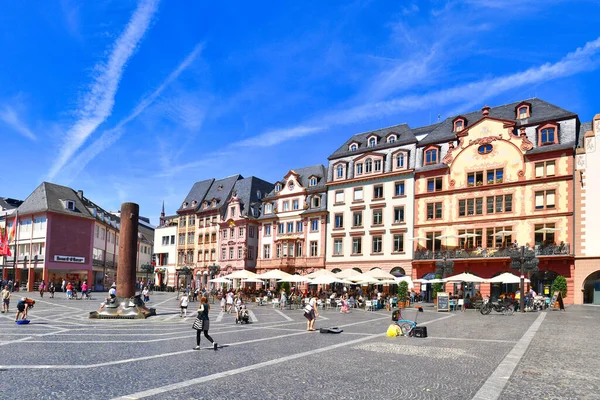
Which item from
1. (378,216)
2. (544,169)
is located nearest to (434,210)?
(378,216)

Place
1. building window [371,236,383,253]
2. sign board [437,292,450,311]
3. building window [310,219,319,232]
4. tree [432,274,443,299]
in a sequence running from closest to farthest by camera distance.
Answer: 1. sign board [437,292,450,311]
2. tree [432,274,443,299]
3. building window [371,236,383,253]
4. building window [310,219,319,232]

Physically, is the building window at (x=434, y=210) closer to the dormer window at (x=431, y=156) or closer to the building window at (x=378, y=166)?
the dormer window at (x=431, y=156)

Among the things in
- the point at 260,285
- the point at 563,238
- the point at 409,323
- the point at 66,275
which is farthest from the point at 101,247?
the point at 409,323

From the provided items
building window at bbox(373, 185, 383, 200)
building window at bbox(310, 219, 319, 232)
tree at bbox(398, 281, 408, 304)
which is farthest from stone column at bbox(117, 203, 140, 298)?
building window at bbox(310, 219, 319, 232)

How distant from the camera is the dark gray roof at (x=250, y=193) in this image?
233 feet

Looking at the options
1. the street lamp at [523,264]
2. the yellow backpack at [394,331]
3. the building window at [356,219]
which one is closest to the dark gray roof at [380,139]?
the building window at [356,219]

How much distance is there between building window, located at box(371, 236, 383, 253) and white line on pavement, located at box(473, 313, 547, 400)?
3642cm

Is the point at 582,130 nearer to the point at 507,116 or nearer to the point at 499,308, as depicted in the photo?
the point at 507,116

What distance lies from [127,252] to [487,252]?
31445 millimetres

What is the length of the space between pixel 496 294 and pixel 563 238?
25.1 ft

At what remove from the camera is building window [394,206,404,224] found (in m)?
54.3

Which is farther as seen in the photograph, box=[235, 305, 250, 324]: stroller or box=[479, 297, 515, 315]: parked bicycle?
box=[479, 297, 515, 315]: parked bicycle

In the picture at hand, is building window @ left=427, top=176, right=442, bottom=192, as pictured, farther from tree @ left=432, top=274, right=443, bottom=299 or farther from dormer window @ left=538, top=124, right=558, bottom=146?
tree @ left=432, top=274, right=443, bottom=299

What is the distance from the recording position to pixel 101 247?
76.4m
